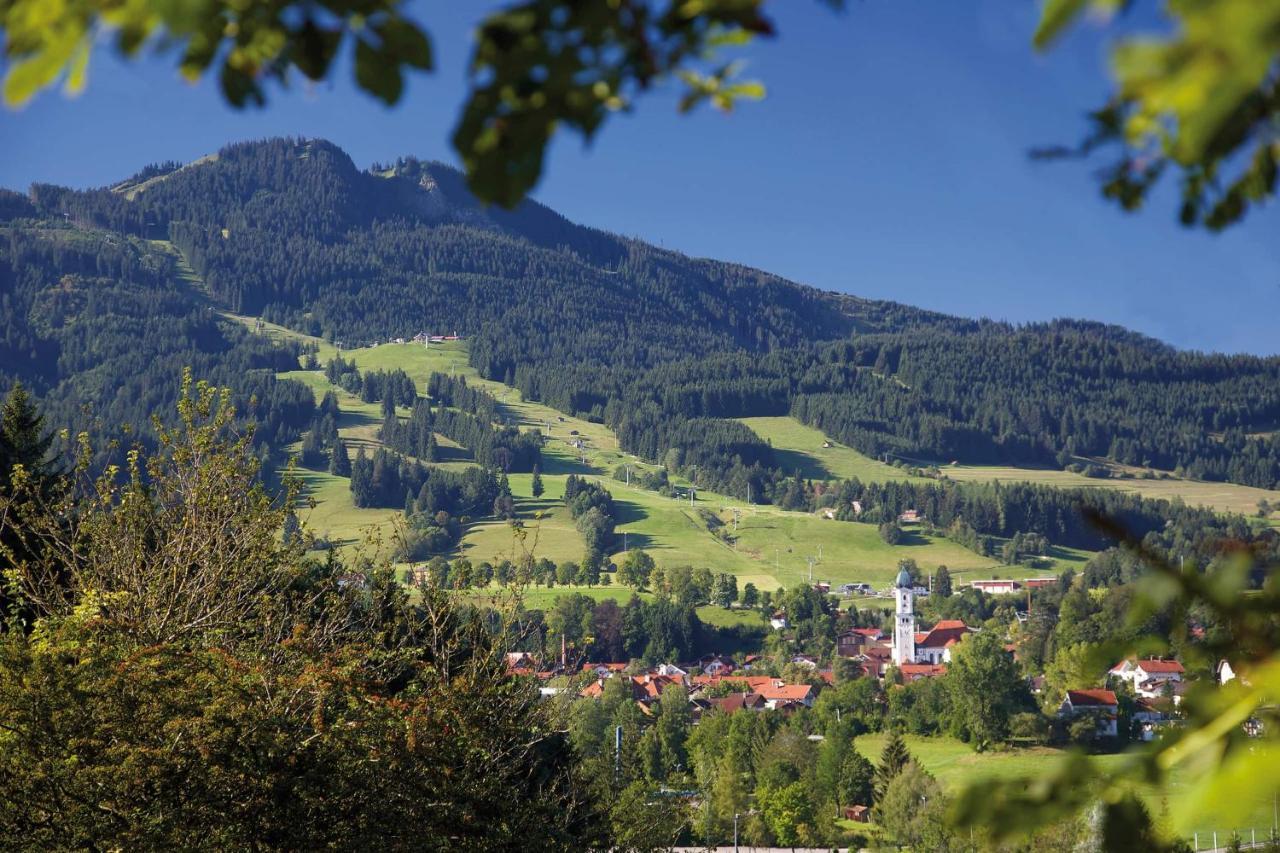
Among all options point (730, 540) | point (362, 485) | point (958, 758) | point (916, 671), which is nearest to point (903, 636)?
Answer: point (916, 671)

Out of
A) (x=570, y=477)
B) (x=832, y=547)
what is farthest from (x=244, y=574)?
(x=570, y=477)

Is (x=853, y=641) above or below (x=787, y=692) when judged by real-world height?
below

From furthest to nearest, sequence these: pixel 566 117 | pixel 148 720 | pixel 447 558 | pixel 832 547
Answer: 1. pixel 832 547
2. pixel 447 558
3. pixel 148 720
4. pixel 566 117

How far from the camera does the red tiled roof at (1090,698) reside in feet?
277

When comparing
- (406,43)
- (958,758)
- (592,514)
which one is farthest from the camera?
(592,514)

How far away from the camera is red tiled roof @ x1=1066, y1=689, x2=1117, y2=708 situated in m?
84.4

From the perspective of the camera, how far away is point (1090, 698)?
87.3 meters

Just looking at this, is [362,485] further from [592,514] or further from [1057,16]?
[1057,16]

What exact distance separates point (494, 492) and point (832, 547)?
54945mm

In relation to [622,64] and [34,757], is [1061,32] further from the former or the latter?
[34,757]

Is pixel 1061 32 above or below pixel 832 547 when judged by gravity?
above

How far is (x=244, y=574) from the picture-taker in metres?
14.6

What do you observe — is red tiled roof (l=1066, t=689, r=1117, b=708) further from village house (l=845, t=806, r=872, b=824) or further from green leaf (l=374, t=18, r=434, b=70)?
green leaf (l=374, t=18, r=434, b=70)

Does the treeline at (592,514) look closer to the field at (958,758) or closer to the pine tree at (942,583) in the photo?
the pine tree at (942,583)
